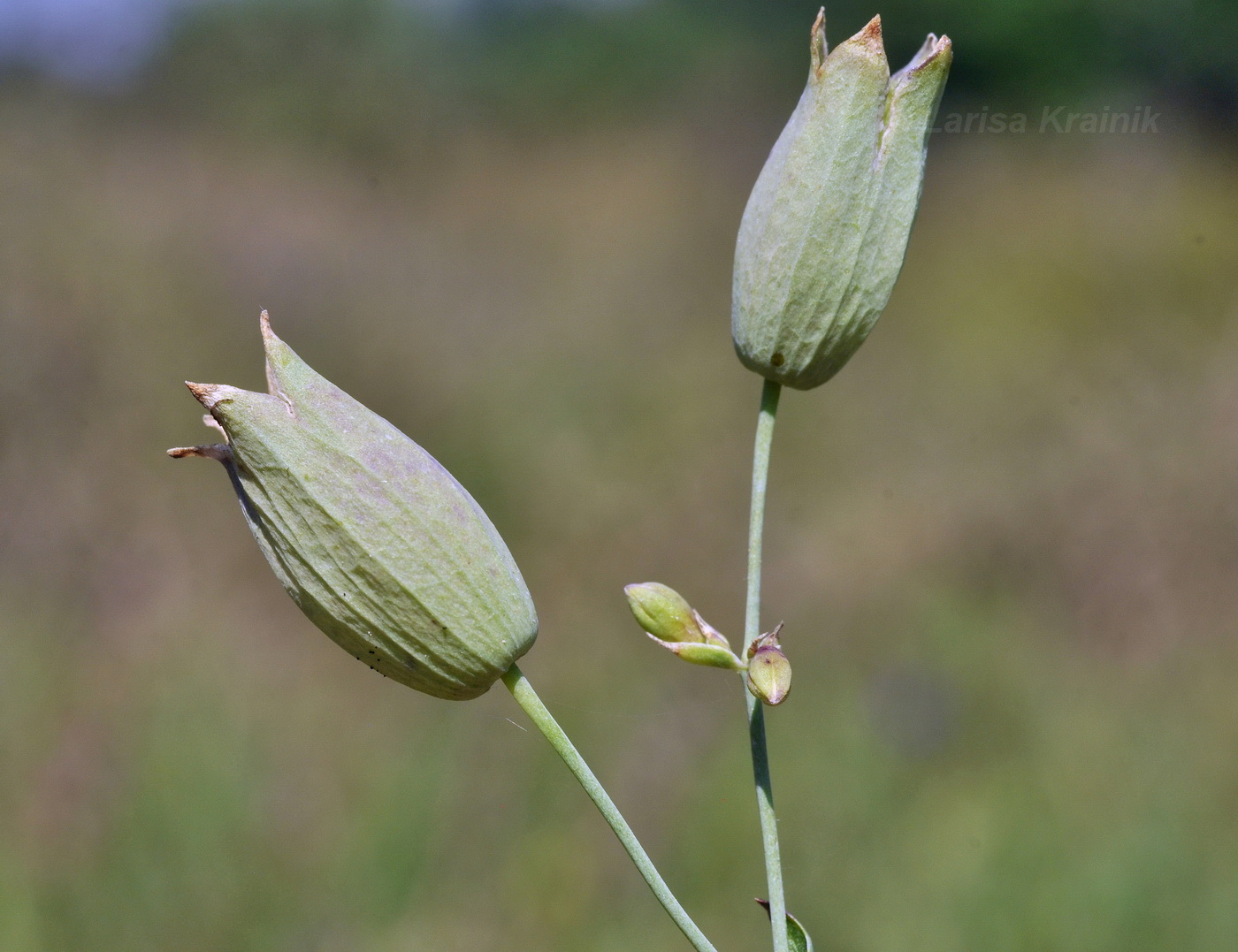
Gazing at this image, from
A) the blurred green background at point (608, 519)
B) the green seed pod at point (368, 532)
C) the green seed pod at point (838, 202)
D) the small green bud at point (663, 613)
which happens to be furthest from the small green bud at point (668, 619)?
the blurred green background at point (608, 519)

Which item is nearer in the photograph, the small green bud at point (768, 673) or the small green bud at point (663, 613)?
the small green bud at point (768, 673)

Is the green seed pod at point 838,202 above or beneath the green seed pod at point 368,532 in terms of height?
above

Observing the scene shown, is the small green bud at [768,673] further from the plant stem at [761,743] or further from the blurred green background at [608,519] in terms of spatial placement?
the blurred green background at [608,519]

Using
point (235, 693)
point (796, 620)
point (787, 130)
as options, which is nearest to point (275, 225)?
point (235, 693)

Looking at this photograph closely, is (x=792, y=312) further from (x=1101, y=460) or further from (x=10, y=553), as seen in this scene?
(x=1101, y=460)

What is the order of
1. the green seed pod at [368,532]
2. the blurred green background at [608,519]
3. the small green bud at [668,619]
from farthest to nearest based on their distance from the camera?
1. the blurred green background at [608,519]
2. the small green bud at [668,619]
3. the green seed pod at [368,532]

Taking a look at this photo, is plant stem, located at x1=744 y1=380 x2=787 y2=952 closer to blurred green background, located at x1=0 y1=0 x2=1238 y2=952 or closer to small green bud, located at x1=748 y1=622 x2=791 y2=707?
small green bud, located at x1=748 y1=622 x2=791 y2=707

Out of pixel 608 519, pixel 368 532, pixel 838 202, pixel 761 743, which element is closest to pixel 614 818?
pixel 761 743
